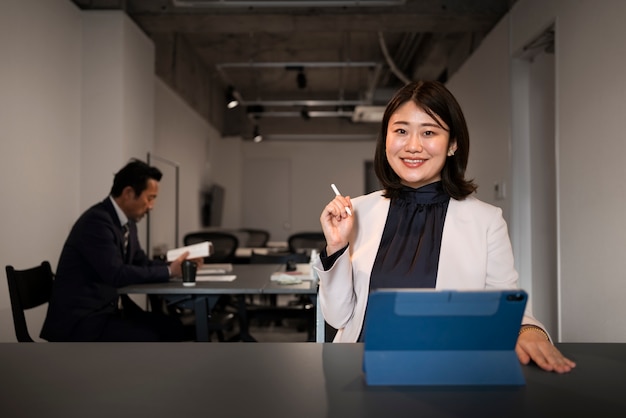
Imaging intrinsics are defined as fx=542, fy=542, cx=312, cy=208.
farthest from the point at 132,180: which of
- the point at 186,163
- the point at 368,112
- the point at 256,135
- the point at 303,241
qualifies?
the point at 256,135

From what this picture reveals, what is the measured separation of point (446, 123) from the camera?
1.58 m

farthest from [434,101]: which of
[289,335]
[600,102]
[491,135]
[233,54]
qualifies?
[233,54]

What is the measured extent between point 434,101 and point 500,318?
83 centimetres

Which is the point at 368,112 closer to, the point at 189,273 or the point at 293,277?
the point at 293,277

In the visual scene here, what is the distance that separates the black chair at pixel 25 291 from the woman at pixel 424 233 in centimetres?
170

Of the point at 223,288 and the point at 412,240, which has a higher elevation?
the point at 412,240

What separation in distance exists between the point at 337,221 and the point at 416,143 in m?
0.37

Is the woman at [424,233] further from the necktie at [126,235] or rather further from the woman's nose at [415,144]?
the necktie at [126,235]

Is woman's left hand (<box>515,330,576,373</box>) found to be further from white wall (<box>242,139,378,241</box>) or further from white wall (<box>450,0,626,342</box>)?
white wall (<box>242,139,378,241</box>)

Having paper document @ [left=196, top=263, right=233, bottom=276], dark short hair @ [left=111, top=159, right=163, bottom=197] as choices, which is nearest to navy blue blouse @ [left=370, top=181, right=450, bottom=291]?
dark short hair @ [left=111, top=159, right=163, bottom=197]

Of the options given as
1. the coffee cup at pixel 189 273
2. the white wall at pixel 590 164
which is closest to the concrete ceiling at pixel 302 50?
the white wall at pixel 590 164

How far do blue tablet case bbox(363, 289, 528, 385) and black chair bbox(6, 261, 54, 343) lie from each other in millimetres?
2181

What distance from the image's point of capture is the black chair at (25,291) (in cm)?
252

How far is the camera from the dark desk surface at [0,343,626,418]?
79cm
